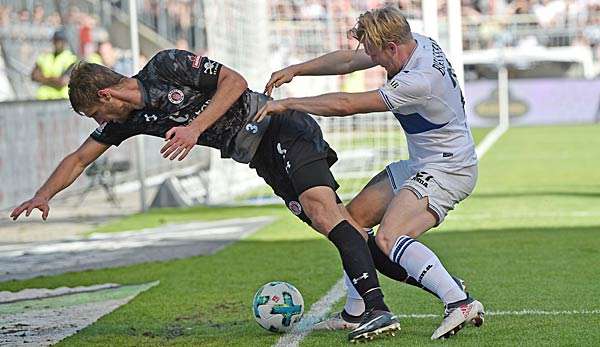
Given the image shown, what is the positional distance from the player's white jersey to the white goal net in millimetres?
9455

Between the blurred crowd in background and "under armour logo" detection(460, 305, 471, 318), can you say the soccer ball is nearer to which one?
"under armour logo" detection(460, 305, 471, 318)

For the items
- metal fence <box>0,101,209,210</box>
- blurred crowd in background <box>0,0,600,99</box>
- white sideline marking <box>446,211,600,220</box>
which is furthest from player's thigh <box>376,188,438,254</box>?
blurred crowd in background <box>0,0,600,99</box>

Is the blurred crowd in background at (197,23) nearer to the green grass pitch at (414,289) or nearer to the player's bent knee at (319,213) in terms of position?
the green grass pitch at (414,289)

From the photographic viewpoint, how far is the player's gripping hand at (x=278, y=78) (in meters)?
7.07

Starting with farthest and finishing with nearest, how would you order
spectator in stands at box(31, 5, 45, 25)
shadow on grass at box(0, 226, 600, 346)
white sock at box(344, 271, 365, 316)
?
spectator in stands at box(31, 5, 45, 25) → shadow on grass at box(0, 226, 600, 346) → white sock at box(344, 271, 365, 316)

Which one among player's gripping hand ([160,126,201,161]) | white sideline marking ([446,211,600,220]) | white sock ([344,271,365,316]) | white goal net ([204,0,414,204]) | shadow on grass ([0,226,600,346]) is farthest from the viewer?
white goal net ([204,0,414,204])

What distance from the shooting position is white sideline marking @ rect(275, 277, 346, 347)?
696cm

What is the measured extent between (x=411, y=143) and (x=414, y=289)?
1874mm

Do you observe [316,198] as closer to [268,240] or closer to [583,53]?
[268,240]

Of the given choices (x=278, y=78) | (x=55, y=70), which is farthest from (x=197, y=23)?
(x=278, y=78)

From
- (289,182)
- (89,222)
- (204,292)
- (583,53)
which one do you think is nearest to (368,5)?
(89,222)

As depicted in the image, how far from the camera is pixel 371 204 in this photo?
726 cm

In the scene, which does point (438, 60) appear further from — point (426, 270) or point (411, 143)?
point (426, 270)

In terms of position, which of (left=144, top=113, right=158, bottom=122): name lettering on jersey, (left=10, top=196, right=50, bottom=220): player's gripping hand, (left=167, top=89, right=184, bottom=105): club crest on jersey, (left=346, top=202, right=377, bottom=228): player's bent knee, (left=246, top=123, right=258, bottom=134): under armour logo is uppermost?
(left=167, top=89, right=184, bottom=105): club crest on jersey
